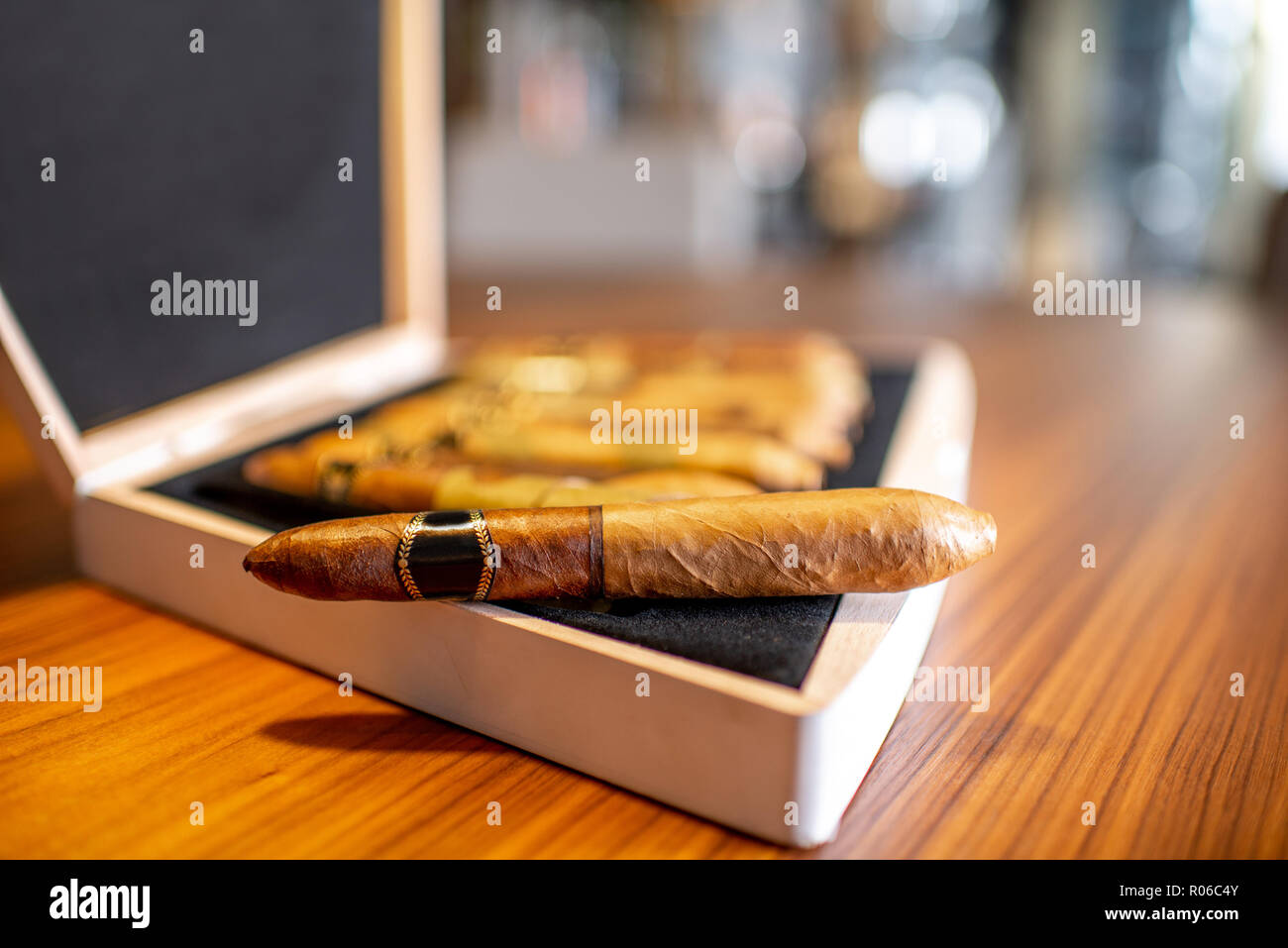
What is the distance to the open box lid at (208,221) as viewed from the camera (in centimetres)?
73

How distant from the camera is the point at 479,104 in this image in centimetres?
425

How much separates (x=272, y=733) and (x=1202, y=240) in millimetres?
5435

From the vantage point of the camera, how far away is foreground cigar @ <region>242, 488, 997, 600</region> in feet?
1.56

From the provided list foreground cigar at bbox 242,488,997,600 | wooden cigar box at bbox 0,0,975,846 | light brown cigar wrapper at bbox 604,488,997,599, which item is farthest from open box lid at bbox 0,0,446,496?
light brown cigar wrapper at bbox 604,488,997,599

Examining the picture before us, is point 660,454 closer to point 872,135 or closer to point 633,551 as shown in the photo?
point 633,551

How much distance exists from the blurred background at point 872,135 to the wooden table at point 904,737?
2007 mm

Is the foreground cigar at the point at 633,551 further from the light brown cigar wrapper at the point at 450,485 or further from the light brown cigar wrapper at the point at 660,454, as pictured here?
the light brown cigar wrapper at the point at 660,454

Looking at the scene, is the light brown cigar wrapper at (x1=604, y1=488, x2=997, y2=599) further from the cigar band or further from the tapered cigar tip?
the tapered cigar tip

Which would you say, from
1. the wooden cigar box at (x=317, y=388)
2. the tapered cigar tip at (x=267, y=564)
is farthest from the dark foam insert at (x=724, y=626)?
the tapered cigar tip at (x=267, y=564)

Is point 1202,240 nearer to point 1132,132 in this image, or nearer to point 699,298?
point 1132,132
